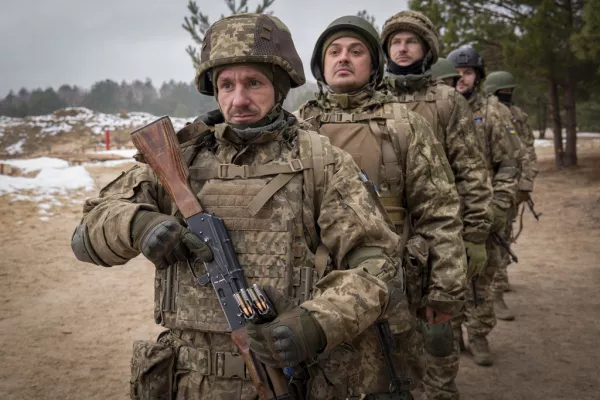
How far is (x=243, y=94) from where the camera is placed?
2027 millimetres

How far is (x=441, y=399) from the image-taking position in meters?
3.76

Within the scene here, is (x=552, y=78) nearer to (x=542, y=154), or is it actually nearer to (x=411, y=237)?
(x=542, y=154)

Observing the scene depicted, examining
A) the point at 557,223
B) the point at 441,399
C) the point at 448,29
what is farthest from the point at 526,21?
the point at 441,399

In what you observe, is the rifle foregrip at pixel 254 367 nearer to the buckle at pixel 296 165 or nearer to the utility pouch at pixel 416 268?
the buckle at pixel 296 165

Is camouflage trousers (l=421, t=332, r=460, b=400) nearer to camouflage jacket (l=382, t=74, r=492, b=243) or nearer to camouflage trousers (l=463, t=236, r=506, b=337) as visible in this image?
camouflage jacket (l=382, t=74, r=492, b=243)

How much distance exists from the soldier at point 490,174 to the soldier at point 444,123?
1.20 m

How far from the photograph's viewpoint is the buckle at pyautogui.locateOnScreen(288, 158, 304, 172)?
1.96 meters

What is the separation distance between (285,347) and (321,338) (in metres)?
0.12

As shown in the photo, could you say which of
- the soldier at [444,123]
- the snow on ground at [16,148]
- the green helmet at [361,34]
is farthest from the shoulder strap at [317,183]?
the snow on ground at [16,148]

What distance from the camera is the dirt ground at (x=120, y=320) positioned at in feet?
14.3

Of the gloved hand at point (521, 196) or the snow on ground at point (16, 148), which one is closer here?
the gloved hand at point (521, 196)

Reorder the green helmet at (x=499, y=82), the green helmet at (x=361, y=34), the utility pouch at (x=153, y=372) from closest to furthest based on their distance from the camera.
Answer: the utility pouch at (x=153, y=372), the green helmet at (x=361, y=34), the green helmet at (x=499, y=82)

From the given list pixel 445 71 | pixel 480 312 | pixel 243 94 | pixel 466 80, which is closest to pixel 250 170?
pixel 243 94

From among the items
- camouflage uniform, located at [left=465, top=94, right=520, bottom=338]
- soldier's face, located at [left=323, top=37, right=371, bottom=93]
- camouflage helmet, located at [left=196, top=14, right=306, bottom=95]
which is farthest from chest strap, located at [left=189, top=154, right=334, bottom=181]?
camouflage uniform, located at [left=465, top=94, right=520, bottom=338]
